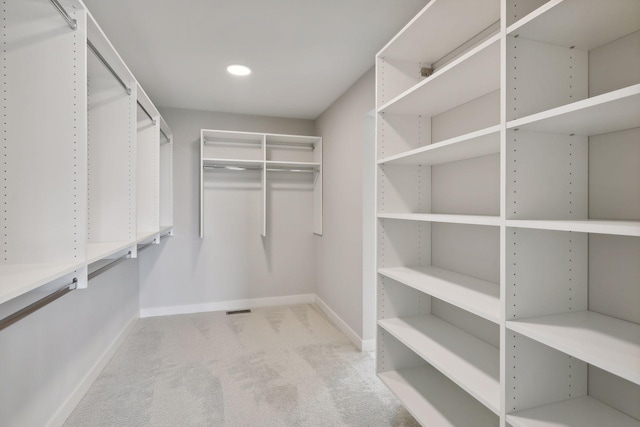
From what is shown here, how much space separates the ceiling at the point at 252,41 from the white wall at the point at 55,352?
1.75 meters

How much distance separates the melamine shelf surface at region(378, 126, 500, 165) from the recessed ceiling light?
1.56 m

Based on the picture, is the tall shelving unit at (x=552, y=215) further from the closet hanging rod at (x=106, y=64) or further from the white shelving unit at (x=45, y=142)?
the closet hanging rod at (x=106, y=64)

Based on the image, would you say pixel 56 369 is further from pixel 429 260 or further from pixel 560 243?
pixel 560 243

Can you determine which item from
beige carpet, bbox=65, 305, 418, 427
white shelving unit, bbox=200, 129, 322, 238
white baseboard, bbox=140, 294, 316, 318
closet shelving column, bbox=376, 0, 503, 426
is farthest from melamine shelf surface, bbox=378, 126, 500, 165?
white baseboard, bbox=140, 294, 316, 318

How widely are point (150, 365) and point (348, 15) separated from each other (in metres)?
2.91

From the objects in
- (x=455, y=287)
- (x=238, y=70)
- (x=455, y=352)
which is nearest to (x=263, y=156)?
(x=238, y=70)

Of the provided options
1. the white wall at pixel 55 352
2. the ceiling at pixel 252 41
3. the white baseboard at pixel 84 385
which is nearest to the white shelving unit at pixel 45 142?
the white wall at pixel 55 352

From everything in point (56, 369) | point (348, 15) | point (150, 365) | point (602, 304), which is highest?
point (348, 15)

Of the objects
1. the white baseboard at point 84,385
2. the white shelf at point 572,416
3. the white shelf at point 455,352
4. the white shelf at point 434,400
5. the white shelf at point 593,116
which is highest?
the white shelf at point 593,116

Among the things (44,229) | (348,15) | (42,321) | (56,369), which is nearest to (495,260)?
(348,15)

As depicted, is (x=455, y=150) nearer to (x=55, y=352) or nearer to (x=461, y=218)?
(x=461, y=218)

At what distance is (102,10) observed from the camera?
6.14 feet

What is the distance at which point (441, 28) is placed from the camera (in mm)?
1548

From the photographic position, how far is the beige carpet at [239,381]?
1.95m
